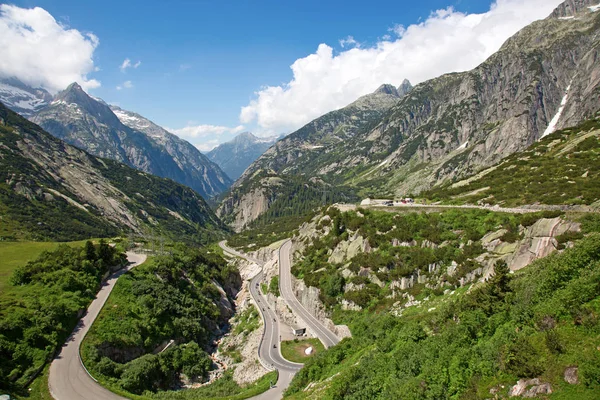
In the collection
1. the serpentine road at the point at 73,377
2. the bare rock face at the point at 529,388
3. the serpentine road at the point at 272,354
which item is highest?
the serpentine road at the point at 73,377

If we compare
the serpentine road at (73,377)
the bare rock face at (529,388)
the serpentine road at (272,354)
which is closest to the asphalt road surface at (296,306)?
the serpentine road at (272,354)

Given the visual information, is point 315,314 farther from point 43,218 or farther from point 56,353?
point 43,218

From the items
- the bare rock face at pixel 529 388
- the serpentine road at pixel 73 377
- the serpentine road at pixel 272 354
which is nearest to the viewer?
the bare rock face at pixel 529 388

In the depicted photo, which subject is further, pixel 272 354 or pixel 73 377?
pixel 272 354

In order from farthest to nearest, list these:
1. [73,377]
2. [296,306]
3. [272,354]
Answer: [296,306], [272,354], [73,377]

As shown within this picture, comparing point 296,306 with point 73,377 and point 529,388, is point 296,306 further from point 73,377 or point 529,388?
point 529,388

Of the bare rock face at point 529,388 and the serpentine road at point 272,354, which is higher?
the bare rock face at point 529,388

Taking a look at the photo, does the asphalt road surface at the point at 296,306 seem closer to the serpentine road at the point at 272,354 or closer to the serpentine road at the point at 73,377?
the serpentine road at the point at 272,354

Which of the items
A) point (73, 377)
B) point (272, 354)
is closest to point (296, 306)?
point (272, 354)
